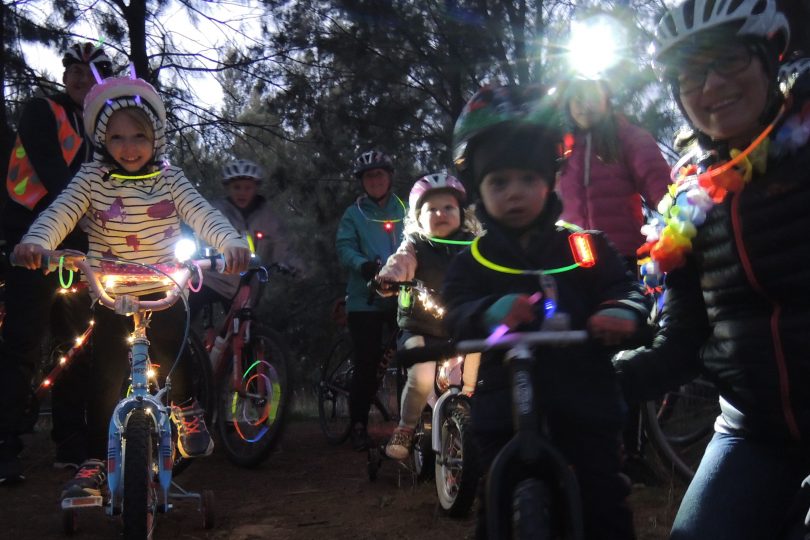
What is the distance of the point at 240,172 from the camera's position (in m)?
7.18

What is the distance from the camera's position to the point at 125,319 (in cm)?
405

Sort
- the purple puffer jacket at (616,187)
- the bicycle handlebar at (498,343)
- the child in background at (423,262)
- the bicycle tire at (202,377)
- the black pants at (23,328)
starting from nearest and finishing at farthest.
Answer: the bicycle handlebar at (498,343) → the purple puffer jacket at (616,187) → the child in background at (423,262) → the black pants at (23,328) → the bicycle tire at (202,377)

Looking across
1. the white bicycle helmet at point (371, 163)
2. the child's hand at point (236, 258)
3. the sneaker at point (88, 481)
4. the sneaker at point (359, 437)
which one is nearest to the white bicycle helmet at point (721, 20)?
the child's hand at point (236, 258)

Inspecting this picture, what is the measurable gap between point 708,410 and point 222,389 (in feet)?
10.8

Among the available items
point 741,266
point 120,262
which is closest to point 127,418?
point 120,262

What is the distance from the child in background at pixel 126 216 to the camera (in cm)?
405

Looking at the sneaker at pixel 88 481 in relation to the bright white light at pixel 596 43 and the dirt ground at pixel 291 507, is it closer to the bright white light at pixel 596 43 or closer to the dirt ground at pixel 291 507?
the dirt ground at pixel 291 507

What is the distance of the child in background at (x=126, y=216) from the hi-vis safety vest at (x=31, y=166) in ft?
4.47

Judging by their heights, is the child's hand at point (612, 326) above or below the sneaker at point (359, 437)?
above

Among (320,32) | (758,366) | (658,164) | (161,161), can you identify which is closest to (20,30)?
(320,32)

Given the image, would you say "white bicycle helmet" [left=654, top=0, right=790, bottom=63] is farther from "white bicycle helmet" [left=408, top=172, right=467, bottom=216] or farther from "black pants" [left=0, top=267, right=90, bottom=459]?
"black pants" [left=0, top=267, right=90, bottom=459]

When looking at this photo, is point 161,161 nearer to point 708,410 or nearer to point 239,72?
point 708,410

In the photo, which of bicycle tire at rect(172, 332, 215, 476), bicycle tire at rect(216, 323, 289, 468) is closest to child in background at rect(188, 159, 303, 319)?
bicycle tire at rect(216, 323, 289, 468)

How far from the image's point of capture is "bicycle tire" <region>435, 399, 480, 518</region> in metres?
4.30
